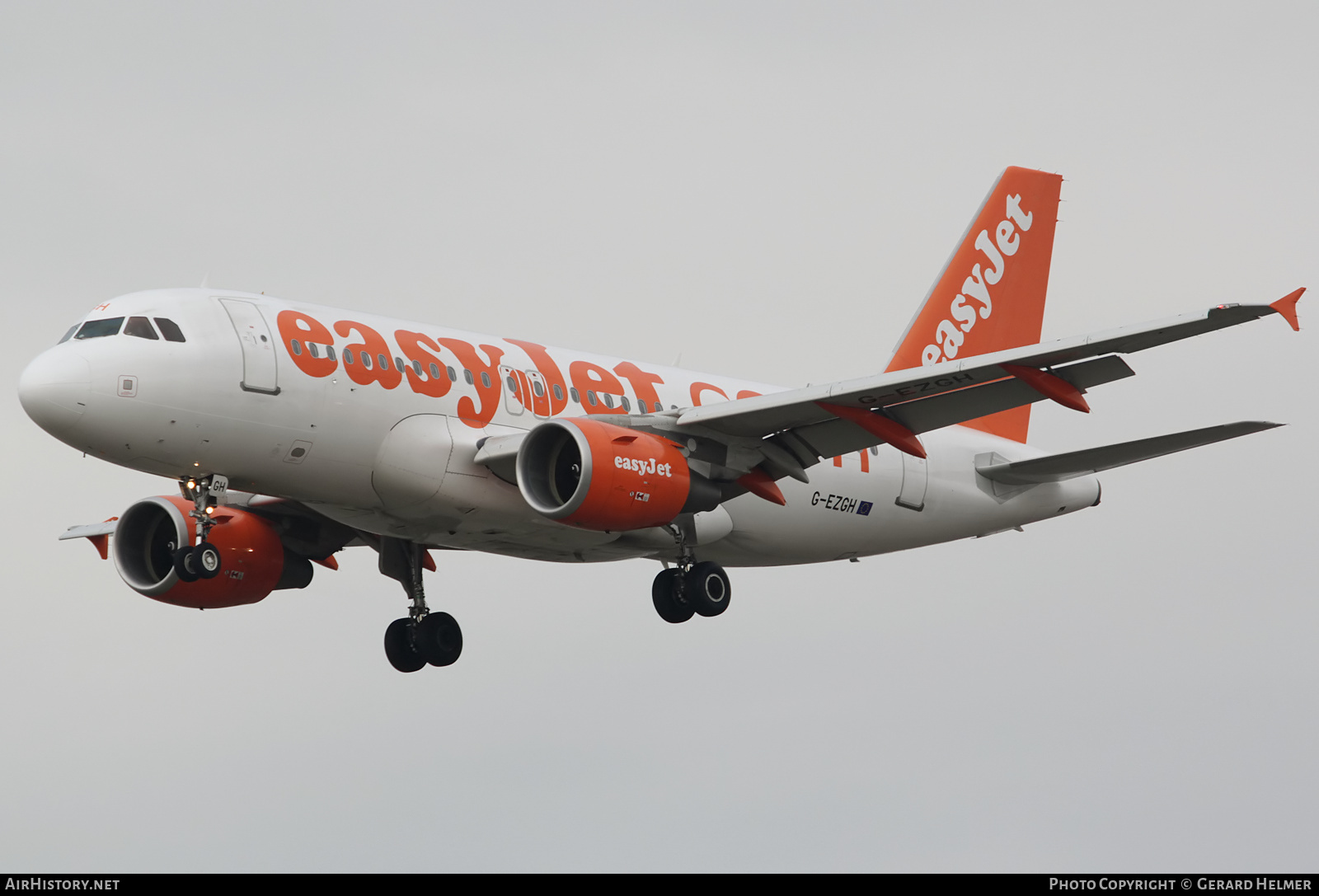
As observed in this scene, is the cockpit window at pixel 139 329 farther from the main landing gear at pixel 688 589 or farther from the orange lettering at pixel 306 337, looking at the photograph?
the main landing gear at pixel 688 589

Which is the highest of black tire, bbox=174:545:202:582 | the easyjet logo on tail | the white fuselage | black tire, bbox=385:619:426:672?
the easyjet logo on tail

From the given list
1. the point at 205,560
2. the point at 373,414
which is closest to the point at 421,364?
the point at 373,414

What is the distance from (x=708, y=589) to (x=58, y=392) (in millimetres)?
11905

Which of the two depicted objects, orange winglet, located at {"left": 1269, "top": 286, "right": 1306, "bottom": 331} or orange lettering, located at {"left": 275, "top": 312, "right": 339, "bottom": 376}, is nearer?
orange winglet, located at {"left": 1269, "top": 286, "right": 1306, "bottom": 331}

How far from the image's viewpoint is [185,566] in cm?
3014

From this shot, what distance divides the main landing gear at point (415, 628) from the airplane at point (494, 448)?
0.17 ft

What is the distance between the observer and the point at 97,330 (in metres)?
28.9

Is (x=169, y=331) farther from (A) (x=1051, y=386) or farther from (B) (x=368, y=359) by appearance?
(A) (x=1051, y=386)

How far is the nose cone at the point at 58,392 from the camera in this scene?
27.9 metres

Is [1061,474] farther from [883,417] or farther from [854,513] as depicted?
[883,417]

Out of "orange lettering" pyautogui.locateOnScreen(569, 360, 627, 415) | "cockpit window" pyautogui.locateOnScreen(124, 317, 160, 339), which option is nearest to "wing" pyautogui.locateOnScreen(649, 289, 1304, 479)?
"orange lettering" pyautogui.locateOnScreen(569, 360, 627, 415)

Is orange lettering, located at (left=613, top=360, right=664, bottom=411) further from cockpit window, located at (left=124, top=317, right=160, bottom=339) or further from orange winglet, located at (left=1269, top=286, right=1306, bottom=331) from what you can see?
orange winglet, located at (left=1269, top=286, right=1306, bottom=331)

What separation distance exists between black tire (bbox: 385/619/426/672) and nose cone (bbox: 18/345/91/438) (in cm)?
994

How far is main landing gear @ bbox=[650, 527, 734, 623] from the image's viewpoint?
1324 inches
